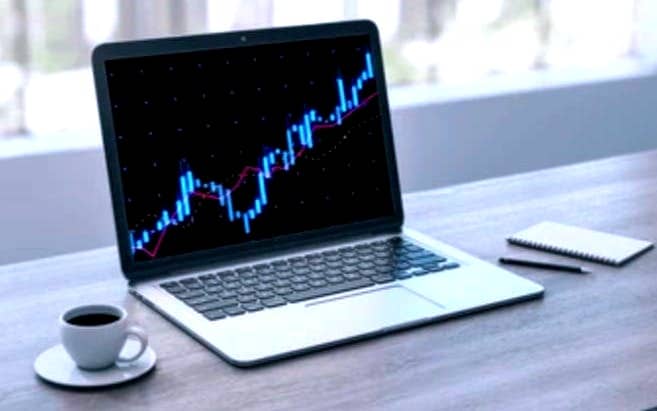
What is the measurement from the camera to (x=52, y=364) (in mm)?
1286

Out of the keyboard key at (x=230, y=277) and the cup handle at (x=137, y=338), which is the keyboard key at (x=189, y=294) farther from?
the cup handle at (x=137, y=338)

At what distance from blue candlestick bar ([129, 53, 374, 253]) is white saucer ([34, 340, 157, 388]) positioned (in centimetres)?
24

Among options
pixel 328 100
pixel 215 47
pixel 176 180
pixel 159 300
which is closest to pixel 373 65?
pixel 328 100

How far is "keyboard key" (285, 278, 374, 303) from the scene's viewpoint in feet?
4.81

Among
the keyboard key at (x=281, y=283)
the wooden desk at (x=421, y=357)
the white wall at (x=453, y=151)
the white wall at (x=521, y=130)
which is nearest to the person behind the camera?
the wooden desk at (x=421, y=357)

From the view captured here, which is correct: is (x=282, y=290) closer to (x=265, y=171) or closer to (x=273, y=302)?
(x=273, y=302)

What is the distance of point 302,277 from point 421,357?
259mm

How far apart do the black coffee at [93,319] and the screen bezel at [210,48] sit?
211 mm

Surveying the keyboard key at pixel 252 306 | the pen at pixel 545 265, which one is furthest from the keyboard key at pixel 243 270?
the pen at pixel 545 265

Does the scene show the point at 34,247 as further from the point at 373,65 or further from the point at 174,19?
the point at 373,65

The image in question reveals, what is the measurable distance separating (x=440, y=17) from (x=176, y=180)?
76.4 inches

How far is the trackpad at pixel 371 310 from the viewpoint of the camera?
54.9 inches

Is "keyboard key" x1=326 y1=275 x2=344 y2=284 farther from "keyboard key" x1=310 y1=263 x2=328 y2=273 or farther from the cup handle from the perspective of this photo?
the cup handle

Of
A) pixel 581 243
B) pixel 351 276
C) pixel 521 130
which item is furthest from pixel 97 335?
pixel 521 130
